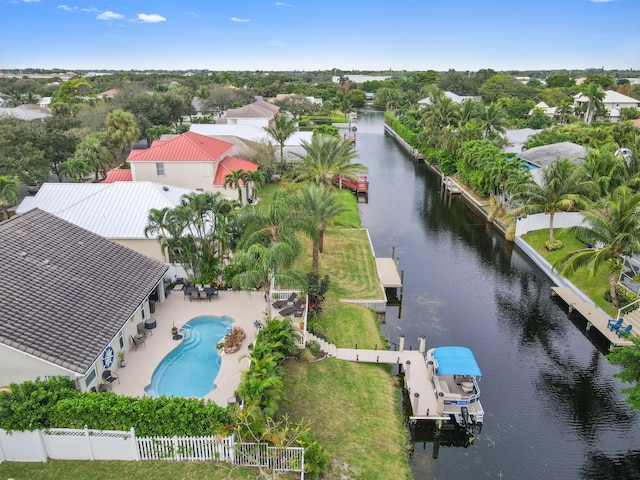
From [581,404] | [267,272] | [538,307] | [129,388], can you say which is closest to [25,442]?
[129,388]

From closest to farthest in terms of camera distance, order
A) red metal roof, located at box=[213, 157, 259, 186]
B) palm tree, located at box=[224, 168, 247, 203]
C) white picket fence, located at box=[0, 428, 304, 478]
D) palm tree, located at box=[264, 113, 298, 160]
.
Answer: white picket fence, located at box=[0, 428, 304, 478] < palm tree, located at box=[224, 168, 247, 203] < red metal roof, located at box=[213, 157, 259, 186] < palm tree, located at box=[264, 113, 298, 160]

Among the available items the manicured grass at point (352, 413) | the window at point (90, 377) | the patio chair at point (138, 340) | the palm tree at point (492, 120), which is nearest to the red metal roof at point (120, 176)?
the patio chair at point (138, 340)

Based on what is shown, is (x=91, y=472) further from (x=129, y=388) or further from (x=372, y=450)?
(x=372, y=450)

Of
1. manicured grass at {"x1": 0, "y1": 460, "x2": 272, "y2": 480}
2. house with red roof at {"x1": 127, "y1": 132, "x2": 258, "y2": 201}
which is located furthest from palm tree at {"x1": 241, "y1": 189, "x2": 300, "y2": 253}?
house with red roof at {"x1": 127, "y1": 132, "x2": 258, "y2": 201}

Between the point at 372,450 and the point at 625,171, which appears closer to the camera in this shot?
the point at 372,450

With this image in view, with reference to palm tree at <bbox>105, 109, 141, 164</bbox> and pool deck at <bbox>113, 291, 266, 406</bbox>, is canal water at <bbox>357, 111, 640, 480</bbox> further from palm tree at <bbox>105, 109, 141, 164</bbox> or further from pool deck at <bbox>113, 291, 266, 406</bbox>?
palm tree at <bbox>105, 109, 141, 164</bbox>
